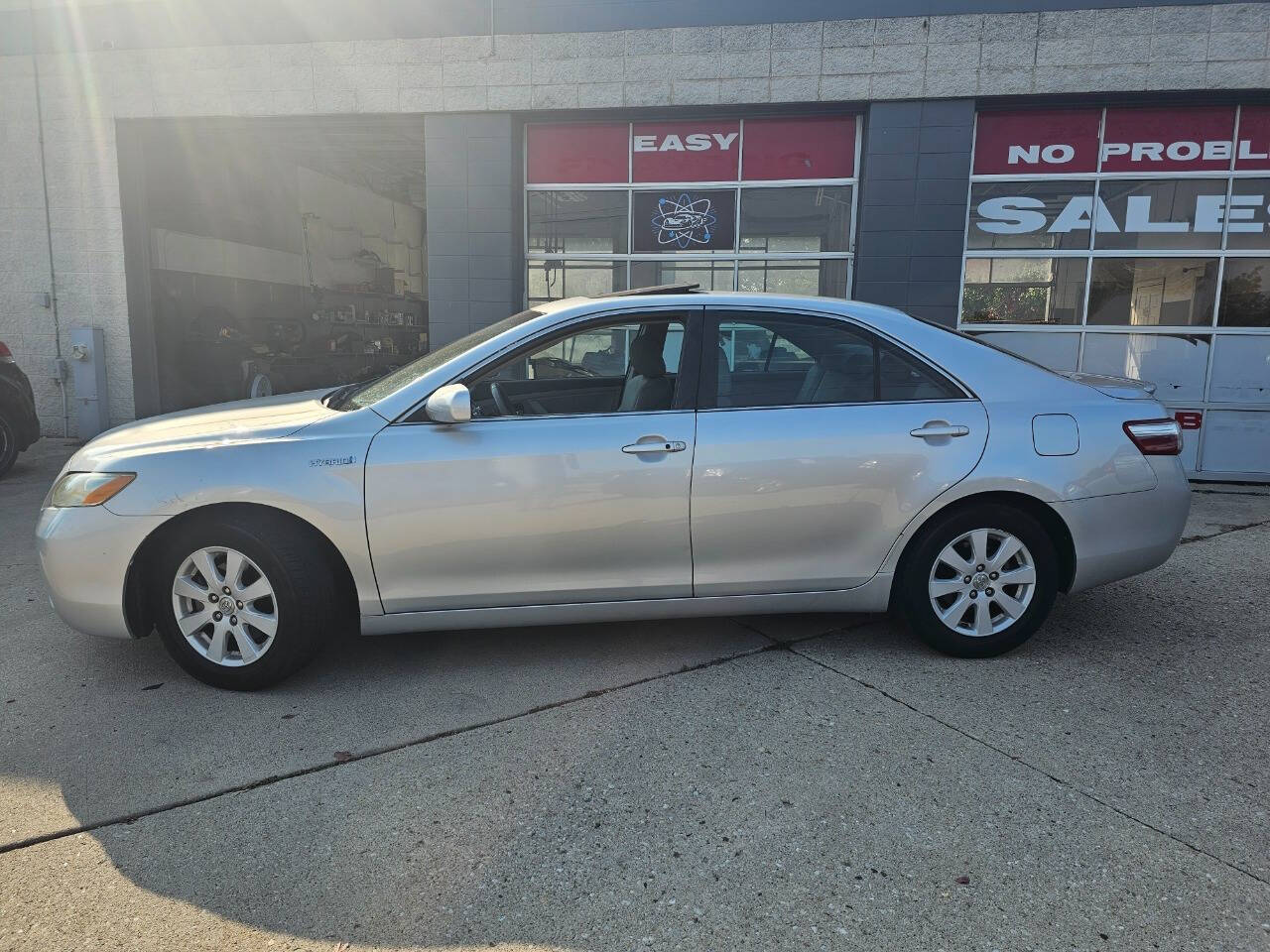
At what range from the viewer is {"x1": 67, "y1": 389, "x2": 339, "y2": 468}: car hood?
132 inches

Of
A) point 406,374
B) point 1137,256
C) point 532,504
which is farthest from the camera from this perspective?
point 1137,256

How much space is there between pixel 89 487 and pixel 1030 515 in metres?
3.93

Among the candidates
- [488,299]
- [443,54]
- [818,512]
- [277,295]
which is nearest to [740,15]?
[443,54]

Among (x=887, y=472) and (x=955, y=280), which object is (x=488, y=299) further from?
(x=887, y=472)

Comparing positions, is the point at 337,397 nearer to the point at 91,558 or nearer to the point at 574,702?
the point at 91,558

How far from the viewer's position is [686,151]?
30.8ft

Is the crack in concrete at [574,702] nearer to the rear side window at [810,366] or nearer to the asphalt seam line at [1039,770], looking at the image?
the asphalt seam line at [1039,770]

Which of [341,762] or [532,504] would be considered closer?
[341,762]

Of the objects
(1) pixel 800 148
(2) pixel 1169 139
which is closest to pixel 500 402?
(1) pixel 800 148

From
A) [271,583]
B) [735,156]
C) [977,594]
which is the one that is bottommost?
[977,594]

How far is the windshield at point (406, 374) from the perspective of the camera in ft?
11.9

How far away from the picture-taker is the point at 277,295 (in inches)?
665

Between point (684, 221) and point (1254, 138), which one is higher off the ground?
point (1254, 138)

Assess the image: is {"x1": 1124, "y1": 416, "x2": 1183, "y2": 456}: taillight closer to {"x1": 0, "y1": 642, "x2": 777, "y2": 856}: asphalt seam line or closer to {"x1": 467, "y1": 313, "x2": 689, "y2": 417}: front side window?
{"x1": 0, "y1": 642, "x2": 777, "y2": 856}: asphalt seam line
